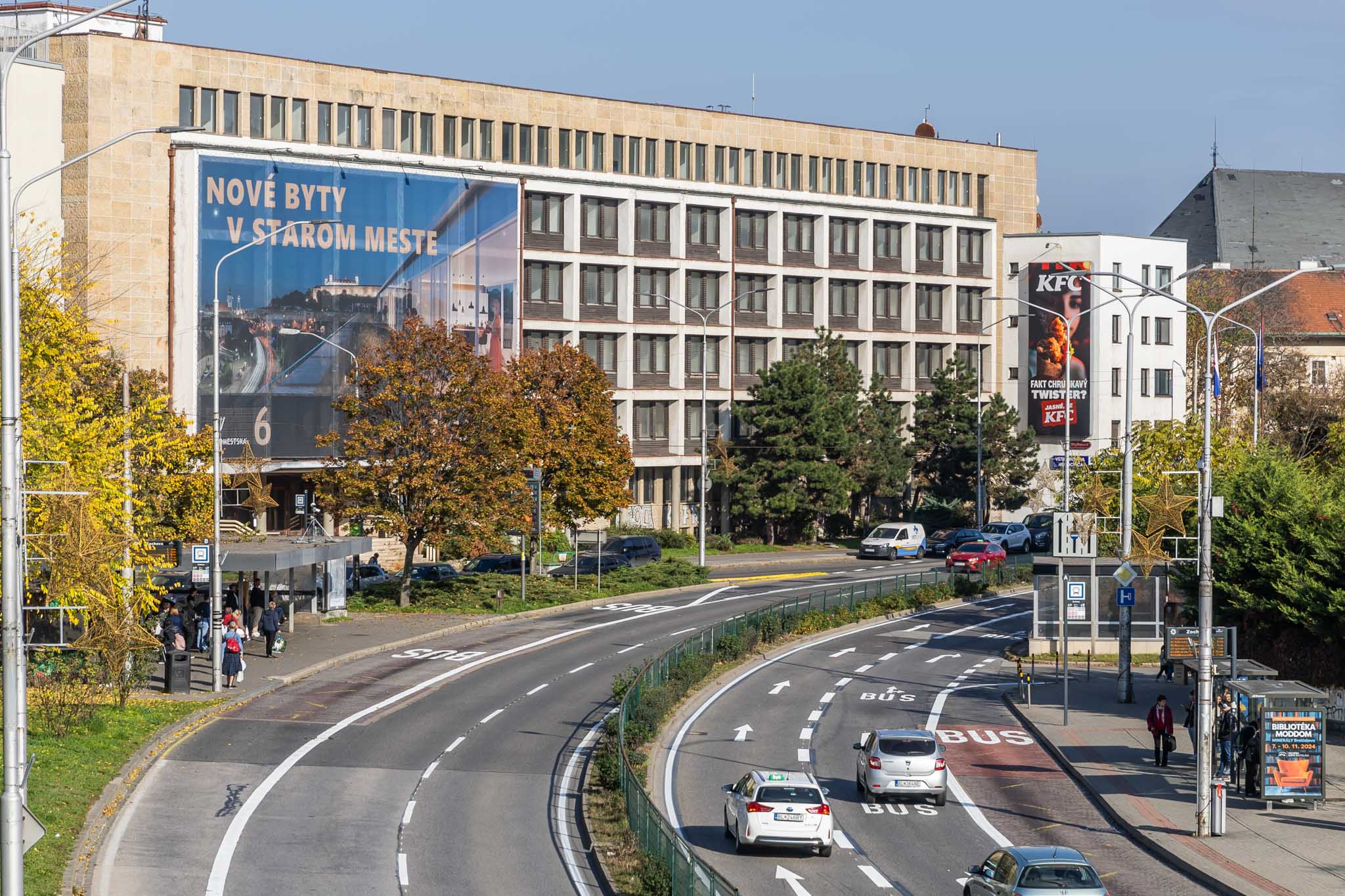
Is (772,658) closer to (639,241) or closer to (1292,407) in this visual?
(639,241)

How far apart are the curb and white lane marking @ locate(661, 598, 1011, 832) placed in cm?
843

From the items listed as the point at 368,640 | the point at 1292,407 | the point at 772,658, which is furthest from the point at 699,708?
the point at 1292,407

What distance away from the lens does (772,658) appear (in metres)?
50.9

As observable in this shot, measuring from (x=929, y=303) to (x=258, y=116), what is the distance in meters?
46.0

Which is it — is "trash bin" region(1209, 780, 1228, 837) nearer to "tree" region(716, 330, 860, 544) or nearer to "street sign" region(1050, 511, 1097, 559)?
"street sign" region(1050, 511, 1097, 559)

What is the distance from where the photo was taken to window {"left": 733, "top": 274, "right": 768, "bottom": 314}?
3679 inches

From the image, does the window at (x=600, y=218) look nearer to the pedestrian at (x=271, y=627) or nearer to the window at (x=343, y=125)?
the window at (x=343, y=125)

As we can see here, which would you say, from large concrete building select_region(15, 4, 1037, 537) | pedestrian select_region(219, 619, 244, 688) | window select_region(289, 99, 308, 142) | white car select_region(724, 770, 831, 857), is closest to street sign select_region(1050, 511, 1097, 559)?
white car select_region(724, 770, 831, 857)

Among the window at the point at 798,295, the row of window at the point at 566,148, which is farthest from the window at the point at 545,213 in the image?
Answer: the window at the point at 798,295

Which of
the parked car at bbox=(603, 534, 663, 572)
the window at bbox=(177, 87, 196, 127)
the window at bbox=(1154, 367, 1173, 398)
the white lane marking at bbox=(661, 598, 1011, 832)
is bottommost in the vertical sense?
the white lane marking at bbox=(661, 598, 1011, 832)

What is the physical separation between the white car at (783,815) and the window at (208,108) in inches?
2242

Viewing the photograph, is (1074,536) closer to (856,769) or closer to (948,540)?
(856,769)

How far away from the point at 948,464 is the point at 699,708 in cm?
5608

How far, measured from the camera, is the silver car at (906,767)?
30.3 metres
